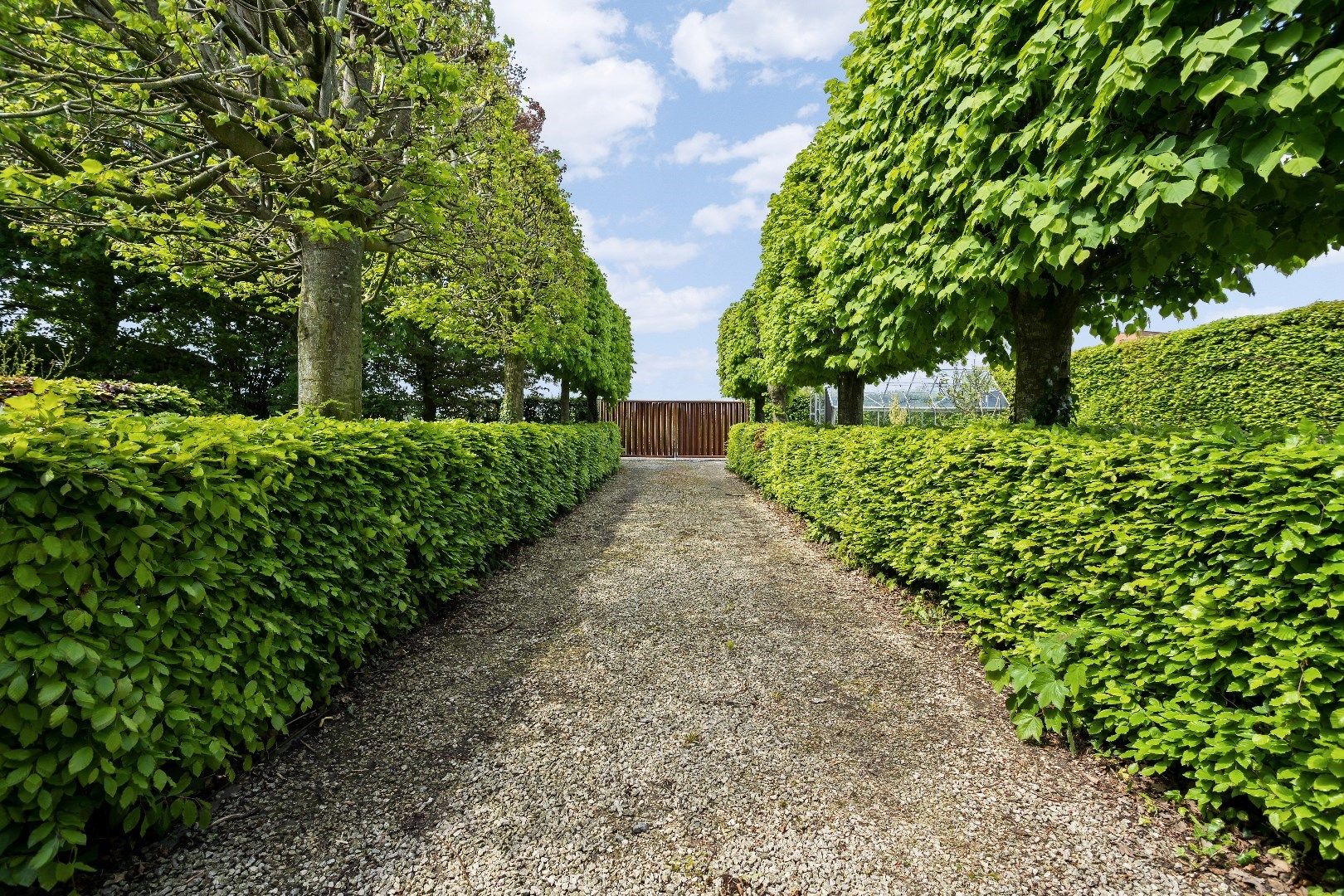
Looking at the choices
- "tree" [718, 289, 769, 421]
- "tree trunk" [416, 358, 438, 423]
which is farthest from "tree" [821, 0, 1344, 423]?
"tree trunk" [416, 358, 438, 423]

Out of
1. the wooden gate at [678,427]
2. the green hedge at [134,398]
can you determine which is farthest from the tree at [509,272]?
the wooden gate at [678,427]

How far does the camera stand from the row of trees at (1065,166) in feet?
7.50

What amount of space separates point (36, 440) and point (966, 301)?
5.19 m

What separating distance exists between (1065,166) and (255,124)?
5.88 m

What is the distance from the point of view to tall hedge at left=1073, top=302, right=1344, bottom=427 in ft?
28.5

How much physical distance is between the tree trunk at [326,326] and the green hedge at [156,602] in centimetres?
201

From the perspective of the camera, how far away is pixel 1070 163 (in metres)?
2.96

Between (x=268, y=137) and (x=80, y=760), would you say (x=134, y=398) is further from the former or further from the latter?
(x=80, y=760)

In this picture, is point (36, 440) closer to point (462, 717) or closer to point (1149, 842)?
point (462, 717)

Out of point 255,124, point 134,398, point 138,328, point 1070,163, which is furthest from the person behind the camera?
point 138,328

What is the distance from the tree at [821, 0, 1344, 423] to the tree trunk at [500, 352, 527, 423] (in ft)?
23.0

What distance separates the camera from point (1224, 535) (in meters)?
2.20

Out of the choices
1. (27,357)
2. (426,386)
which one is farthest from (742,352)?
(27,357)

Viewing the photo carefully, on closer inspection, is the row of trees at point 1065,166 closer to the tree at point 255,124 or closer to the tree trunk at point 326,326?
the tree at point 255,124
